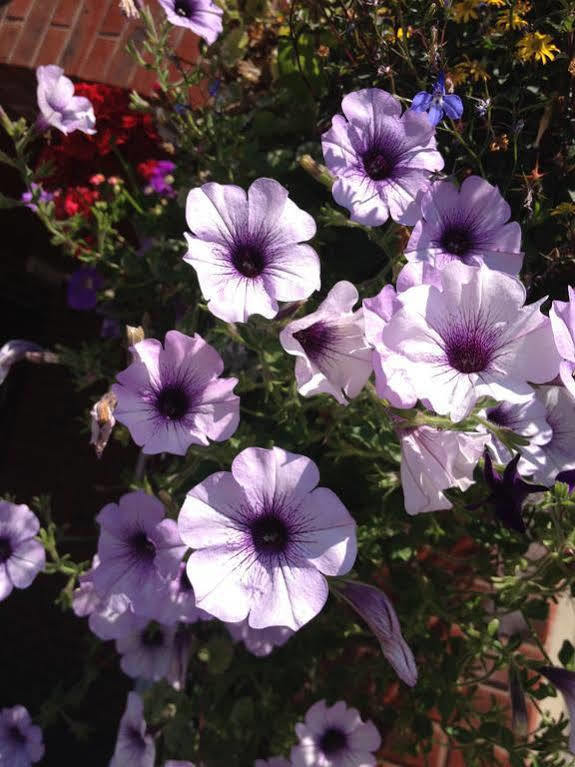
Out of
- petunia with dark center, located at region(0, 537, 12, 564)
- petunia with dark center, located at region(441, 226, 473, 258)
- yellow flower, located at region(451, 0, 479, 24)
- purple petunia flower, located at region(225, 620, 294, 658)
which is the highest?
yellow flower, located at region(451, 0, 479, 24)

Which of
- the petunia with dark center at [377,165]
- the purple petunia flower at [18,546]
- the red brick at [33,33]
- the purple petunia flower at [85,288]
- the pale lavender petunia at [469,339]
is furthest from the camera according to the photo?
the red brick at [33,33]

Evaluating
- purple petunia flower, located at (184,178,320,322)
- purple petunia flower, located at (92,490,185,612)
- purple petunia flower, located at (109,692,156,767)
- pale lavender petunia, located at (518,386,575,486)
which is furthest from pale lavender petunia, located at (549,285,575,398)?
purple petunia flower, located at (109,692,156,767)

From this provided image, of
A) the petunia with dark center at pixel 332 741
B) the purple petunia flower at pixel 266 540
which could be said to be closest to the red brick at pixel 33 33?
the purple petunia flower at pixel 266 540

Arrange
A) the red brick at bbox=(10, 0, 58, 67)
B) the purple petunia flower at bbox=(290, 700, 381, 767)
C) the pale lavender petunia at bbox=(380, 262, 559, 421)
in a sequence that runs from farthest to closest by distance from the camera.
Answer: the red brick at bbox=(10, 0, 58, 67) → the purple petunia flower at bbox=(290, 700, 381, 767) → the pale lavender petunia at bbox=(380, 262, 559, 421)

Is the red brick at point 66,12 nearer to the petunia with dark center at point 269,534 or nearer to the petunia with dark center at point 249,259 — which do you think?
the petunia with dark center at point 249,259

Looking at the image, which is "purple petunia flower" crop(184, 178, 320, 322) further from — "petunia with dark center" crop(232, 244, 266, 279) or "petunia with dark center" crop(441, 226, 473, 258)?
"petunia with dark center" crop(441, 226, 473, 258)

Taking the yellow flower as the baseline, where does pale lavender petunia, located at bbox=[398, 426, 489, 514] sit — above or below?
below
